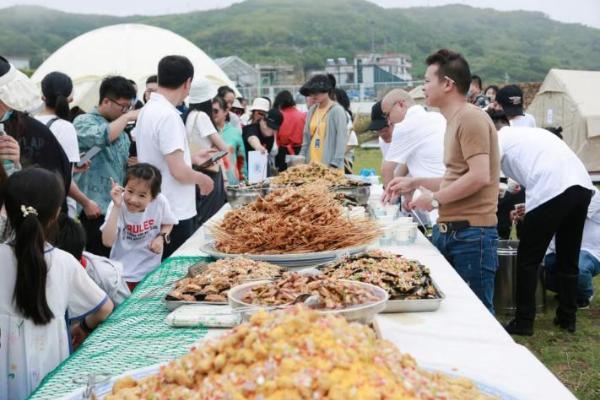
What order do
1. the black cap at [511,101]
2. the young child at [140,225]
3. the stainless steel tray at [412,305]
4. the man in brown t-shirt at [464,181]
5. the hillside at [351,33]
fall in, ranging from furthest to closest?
the hillside at [351,33]
the black cap at [511,101]
the young child at [140,225]
the man in brown t-shirt at [464,181]
the stainless steel tray at [412,305]

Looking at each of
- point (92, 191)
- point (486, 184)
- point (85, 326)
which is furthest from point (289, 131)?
point (85, 326)

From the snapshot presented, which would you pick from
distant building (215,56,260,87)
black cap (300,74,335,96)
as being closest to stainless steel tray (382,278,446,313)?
black cap (300,74,335,96)

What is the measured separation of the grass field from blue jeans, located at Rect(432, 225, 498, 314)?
82 cm

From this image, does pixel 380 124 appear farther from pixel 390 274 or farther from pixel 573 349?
pixel 390 274

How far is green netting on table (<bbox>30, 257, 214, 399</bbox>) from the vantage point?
1619mm

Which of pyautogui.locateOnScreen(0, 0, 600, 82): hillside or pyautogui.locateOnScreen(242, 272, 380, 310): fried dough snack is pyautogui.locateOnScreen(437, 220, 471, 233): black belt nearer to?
pyautogui.locateOnScreen(242, 272, 380, 310): fried dough snack

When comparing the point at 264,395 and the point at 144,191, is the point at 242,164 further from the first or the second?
the point at 264,395

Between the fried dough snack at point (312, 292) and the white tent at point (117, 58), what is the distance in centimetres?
1075

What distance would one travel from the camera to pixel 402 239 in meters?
3.19

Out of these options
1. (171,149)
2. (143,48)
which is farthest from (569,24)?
(171,149)

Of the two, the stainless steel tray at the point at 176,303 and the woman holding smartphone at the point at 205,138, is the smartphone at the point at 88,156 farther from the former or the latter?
the stainless steel tray at the point at 176,303

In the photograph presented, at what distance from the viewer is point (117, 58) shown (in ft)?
41.9

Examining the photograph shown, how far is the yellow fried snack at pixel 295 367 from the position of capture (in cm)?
96

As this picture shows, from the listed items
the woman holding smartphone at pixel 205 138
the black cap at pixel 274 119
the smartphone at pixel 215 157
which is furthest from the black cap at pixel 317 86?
the black cap at pixel 274 119
